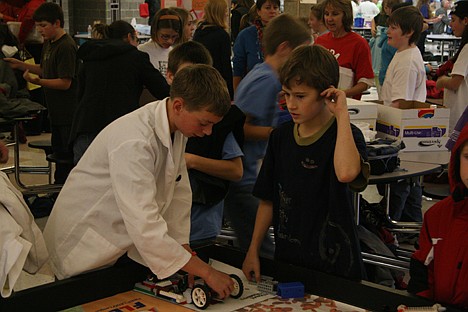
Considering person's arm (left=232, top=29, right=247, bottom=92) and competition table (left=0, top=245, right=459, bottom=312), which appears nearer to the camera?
competition table (left=0, top=245, right=459, bottom=312)

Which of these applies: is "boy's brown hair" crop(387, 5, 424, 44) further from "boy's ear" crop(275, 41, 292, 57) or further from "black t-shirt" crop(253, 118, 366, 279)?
"black t-shirt" crop(253, 118, 366, 279)

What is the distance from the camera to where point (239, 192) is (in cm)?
311

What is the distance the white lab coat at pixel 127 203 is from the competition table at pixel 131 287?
0.07 meters

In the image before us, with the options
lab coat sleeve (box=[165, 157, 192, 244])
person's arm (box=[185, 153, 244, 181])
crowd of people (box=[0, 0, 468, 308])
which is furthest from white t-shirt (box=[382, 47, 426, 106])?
lab coat sleeve (box=[165, 157, 192, 244])

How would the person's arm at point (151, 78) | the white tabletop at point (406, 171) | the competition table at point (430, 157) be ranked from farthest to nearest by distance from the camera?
1. the person's arm at point (151, 78)
2. the competition table at point (430, 157)
3. the white tabletop at point (406, 171)

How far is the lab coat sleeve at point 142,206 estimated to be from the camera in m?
1.98

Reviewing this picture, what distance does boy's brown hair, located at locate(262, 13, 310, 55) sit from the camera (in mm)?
3164

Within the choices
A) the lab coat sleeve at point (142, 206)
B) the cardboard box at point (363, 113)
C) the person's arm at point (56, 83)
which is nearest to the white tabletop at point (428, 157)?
the cardboard box at point (363, 113)

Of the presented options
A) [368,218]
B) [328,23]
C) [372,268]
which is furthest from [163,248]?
[328,23]

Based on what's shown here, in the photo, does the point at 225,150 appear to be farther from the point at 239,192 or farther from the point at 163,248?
the point at 163,248

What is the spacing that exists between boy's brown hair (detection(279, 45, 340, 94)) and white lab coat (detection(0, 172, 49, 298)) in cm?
91

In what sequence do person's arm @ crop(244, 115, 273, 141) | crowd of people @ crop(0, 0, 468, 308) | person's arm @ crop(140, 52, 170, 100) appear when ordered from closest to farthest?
crowd of people @ crop(0, 0, 468, 308) < person's arm @ crop(244, 115, 273, 141) < person's arm @ crop(140, 52, 170, 100)

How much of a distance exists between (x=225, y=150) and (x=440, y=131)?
1.63 m

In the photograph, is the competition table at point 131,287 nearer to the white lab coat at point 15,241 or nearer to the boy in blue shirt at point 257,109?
the white lab coat at point 15,241
